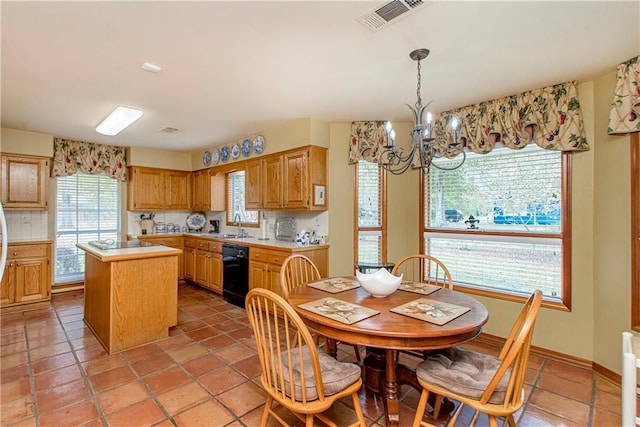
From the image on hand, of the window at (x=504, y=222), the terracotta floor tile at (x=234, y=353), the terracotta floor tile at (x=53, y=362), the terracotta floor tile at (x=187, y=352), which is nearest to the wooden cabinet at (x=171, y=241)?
the terracotta floor tile at (x=53, y=362)

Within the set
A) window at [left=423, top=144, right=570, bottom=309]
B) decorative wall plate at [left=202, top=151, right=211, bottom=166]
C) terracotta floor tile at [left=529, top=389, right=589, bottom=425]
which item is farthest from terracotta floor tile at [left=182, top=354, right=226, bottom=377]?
decorative wall plate at [left=202, top=151, right=211, bottom=166]

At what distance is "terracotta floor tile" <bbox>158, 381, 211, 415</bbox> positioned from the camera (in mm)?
2059

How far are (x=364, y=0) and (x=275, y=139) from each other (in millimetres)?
2631

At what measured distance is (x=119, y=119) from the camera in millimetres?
3578

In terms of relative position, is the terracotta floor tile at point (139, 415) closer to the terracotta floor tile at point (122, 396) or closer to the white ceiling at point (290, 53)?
the terracotta floor tile at point (122, 396)

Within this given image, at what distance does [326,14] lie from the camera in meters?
1.73

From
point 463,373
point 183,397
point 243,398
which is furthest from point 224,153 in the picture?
point 463,373

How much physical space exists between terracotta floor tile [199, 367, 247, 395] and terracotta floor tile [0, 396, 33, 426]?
3.49 ft

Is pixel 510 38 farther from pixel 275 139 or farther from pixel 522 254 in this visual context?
pixel 275 139

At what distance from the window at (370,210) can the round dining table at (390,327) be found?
5.22 feet

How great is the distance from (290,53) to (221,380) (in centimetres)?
251

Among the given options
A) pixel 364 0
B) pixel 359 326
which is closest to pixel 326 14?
pixel 364 0

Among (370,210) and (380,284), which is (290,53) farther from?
(370,210)

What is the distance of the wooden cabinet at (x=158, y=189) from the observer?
5.29 metres
